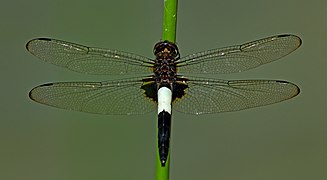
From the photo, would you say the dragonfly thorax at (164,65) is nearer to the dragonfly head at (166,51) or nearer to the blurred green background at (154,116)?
the dragonfly head at (166,51)

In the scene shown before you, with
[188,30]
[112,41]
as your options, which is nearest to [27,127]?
[112,41]

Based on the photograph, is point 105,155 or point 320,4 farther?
point 320,4

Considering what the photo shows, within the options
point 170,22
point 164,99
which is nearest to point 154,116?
point 164,99

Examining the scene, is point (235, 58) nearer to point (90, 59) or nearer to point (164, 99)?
point (164, 99)

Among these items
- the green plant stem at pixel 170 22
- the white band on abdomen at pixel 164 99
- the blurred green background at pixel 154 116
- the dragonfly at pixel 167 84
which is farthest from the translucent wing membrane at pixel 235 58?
the blurred green background at pixel 154 116

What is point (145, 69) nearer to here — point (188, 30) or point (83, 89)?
point (83, 89)

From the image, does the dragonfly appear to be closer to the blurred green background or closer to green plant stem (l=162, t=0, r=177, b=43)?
green plant stem (l=162, t=0, r=177, b=43)
